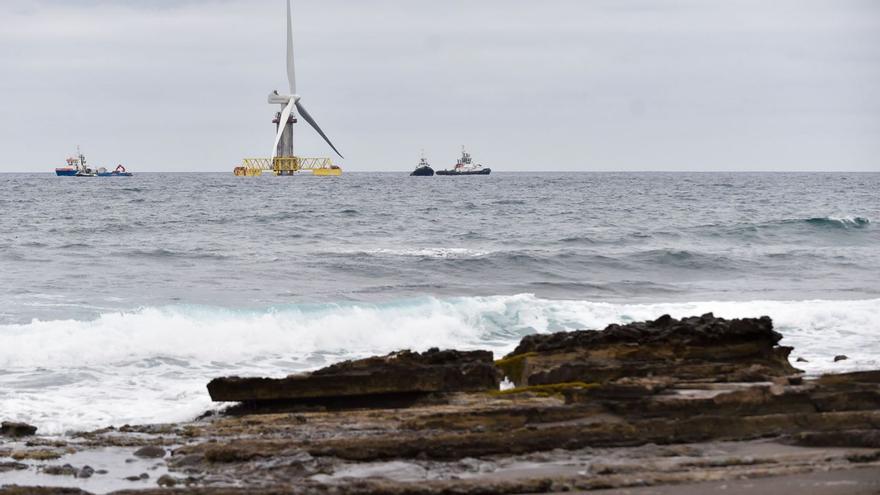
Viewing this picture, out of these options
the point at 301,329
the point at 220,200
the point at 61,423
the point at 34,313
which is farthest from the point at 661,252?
the point at 220,200

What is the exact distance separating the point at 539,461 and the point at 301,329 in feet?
38.0

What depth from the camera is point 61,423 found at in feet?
41.2

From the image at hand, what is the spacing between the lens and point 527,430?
975 centimetres

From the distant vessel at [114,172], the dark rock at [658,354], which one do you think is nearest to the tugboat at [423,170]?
the distant vessel at [114,172]

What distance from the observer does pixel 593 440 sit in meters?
9.70

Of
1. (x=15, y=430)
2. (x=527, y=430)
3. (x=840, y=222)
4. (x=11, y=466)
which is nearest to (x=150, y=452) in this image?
(x=11, y=466)

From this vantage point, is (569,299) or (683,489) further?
(569,299)

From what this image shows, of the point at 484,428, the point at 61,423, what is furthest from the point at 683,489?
the point at 61,423

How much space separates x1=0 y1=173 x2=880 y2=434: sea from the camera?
16.8 metres

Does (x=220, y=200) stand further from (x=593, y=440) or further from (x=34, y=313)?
(x=593, y=440)

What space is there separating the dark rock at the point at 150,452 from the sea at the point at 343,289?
2.31 metres

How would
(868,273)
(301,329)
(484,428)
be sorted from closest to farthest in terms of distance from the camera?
(484,428) → (301,329) → (868,273)

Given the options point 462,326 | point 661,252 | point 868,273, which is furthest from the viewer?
point 661,252

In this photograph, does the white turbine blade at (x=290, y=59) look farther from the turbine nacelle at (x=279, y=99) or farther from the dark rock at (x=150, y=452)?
the dark rock at (x=150, y=452)
